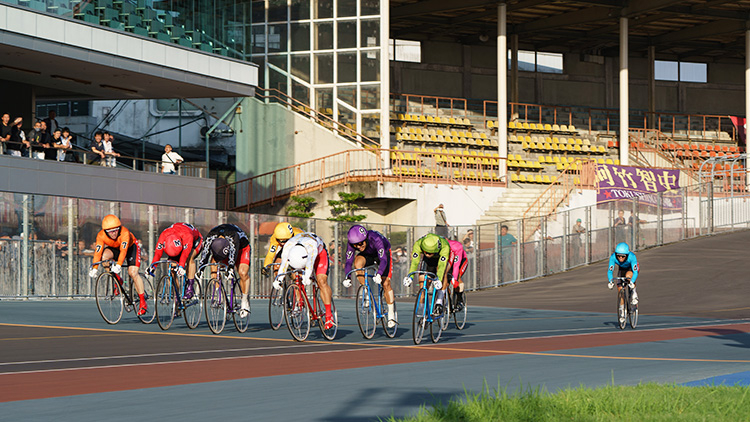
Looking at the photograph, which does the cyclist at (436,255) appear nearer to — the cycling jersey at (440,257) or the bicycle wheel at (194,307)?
the cycling jersey at (440,257)

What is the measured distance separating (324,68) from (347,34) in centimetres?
158

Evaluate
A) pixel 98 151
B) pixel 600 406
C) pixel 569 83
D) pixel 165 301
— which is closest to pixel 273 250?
pixel 165 301

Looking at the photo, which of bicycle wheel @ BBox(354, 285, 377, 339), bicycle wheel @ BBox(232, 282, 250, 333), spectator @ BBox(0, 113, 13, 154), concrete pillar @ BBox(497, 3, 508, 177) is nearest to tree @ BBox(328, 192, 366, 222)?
concrete pillar @ BBox(497, 3, 508, 177)

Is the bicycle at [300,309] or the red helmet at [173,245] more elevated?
the red helmet at [173,245]

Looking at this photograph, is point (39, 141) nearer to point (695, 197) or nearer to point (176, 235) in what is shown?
point (176, 235)

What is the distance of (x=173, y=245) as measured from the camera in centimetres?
1428

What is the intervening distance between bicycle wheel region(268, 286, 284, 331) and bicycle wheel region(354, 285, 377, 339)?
991mm

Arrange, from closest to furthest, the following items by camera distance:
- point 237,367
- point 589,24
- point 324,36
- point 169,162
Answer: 1. point 237,367
2. point 169,162
3. point 324,36
4. point 589,24

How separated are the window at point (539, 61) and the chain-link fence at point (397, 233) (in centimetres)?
1947

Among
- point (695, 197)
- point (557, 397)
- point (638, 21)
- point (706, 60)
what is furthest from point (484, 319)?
point (706, 60)

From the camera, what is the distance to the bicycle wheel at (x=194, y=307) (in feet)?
47.5

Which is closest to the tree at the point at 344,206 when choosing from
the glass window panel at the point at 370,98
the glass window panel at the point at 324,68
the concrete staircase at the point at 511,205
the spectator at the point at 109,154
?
→ the concrete staircase at the point at 511,205

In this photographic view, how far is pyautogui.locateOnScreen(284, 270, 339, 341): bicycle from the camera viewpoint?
12.7m

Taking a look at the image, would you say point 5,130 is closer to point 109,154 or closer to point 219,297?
point 109,154
